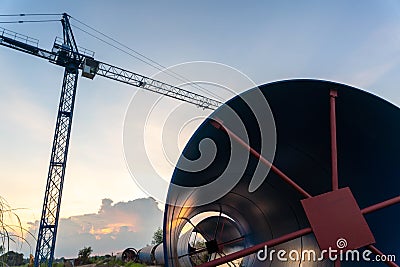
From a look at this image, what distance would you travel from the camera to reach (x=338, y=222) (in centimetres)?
477

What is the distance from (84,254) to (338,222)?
24.3 meters

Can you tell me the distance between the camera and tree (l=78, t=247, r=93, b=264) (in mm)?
24542

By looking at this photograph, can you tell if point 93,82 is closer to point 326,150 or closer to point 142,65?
point 142,65

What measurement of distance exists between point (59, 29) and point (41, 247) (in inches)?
675

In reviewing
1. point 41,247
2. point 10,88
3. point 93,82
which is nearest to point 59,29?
point 93,82

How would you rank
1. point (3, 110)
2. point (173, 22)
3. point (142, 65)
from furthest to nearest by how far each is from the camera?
1. point (142, 65)
2. point (173, 22)
3. point (3, 110)

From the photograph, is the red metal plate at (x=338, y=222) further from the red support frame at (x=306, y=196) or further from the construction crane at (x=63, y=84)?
the construction crane at (x=63, y=84)

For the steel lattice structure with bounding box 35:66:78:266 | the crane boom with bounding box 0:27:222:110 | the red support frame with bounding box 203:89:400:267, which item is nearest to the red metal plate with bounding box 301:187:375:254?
the red support frame with bounding box 203:89:400:267

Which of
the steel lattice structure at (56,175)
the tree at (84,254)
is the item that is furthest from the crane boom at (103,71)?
the tree at (84,254)

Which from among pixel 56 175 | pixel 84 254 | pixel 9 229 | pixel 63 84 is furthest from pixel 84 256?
pixel 9 229

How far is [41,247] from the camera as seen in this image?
24.8 metres

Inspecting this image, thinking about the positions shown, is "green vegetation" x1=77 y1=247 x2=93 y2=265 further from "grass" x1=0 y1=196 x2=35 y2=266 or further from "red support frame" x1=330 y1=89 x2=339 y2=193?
"grass" x1=0 y1=196 x2=35 y2=266

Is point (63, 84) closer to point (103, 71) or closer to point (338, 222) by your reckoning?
point (103, 71)

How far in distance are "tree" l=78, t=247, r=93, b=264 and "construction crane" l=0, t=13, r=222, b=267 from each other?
187 centimetres
